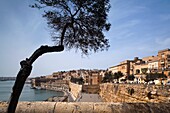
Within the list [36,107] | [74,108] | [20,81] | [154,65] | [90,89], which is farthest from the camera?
[154,65]

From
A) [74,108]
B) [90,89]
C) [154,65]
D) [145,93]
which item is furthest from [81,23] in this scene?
[154,65]

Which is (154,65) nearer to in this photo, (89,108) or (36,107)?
(89,108)

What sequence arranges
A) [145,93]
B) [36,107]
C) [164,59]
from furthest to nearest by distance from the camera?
[164,59] < [145,93] < [36,107]

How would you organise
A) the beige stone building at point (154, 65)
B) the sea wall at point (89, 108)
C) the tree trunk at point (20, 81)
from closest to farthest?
the tree trunk at point (20, 81) → the sea wall at point (89, 108) → the beige stone building at point (154, 65)

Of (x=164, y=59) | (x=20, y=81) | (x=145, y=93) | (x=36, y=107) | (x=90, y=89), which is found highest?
(x=164, y=59)

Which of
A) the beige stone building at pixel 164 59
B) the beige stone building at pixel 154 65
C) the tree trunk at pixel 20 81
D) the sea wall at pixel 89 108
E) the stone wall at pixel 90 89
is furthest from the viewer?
the beige stone building at pixel 164 59

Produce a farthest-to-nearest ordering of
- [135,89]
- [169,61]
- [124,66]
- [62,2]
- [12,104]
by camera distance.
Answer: [124,66]
[169,61]
[135,89]
[62,2]
[12,104]

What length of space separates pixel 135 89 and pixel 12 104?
9.96 meters

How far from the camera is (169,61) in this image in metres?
51.3

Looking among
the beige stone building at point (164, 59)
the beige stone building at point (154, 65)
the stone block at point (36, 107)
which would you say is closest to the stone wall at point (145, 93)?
the stone block at point (36, 107)

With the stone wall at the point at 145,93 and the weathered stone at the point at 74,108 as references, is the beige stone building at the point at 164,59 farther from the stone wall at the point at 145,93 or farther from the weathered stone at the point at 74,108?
the weathered stone at the point at 74,108

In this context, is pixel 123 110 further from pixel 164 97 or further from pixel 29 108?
pixel 164 97

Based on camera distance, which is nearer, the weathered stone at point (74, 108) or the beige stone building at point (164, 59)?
the weathered stone at point (74, 108)

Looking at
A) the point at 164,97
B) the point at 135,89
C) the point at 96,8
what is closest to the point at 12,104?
the point at 96,8
